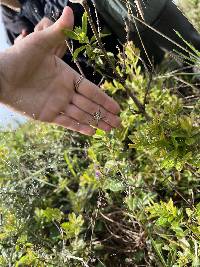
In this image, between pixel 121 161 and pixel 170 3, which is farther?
pixel 170 3

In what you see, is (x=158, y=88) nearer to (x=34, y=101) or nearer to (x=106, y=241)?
(x=34, y=101)

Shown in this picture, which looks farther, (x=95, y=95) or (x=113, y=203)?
(x=113, y=203)

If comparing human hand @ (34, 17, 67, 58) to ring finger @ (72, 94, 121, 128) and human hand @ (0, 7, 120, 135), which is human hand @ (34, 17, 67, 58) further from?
ring finger @ (72, 94, 121, 128)

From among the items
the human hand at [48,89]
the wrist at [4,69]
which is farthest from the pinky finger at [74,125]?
the wrist at [4,69]

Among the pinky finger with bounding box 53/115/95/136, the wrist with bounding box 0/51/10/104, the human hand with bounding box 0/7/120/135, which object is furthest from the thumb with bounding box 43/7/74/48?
the pinky finger with bounding box 53/115/95/136

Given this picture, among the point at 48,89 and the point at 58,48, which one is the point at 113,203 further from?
the point at 58,48

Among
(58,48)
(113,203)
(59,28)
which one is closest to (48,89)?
(58,48)

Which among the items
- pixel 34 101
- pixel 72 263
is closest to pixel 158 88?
pixel 34 101
